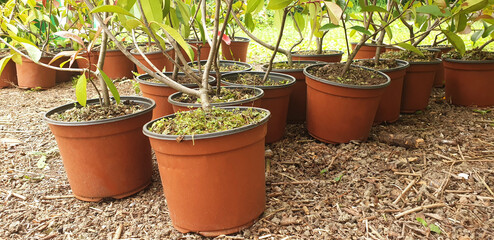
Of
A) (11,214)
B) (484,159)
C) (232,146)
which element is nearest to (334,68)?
(484,159)

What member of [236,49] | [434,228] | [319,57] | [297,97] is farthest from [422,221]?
[236,49]

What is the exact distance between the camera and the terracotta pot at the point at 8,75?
3633 millimetres

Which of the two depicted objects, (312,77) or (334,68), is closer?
(312,77)

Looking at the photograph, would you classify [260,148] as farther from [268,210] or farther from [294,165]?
[294,165]

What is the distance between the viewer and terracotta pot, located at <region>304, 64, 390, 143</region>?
1.88 m

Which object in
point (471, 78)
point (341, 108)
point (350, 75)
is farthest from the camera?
point (471, 78)

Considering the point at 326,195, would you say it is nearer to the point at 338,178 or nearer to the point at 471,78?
the point at 338,178

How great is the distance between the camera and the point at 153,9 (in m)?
1.33

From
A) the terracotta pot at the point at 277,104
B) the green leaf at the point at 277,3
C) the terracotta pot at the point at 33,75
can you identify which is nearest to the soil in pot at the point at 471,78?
the terracotta pot at the point at 277,104

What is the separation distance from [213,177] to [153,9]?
2.01 feet

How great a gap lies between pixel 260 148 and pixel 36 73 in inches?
117

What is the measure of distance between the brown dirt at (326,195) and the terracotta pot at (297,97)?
240 mm

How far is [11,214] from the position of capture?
156 centimetres

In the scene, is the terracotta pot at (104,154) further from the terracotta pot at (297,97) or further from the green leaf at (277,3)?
the terracotta pot at (297,97)
